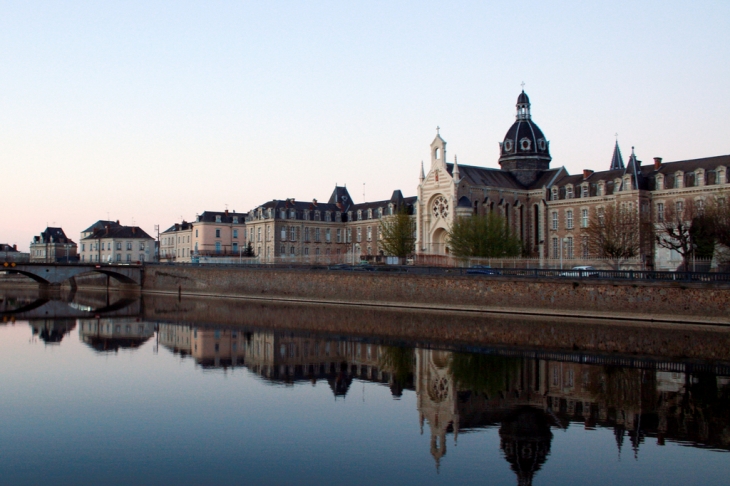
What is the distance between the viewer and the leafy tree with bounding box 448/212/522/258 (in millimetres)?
63375

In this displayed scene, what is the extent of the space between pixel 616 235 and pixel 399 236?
25.9m

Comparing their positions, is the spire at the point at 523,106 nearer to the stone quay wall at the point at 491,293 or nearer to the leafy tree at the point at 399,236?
the leafy tree at the point at 399,236

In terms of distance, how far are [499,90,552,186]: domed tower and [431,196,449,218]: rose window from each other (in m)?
11.0

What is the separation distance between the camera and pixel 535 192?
7800cm

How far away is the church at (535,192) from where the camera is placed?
65750 mm

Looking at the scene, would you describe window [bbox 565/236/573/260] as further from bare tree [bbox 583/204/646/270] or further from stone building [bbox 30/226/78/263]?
stone building [bbox 30/226/78/263]

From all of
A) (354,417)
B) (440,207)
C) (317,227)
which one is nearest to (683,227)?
(440,207)

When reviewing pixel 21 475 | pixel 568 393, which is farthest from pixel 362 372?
pixel 21 475

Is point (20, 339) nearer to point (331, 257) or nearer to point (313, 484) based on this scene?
point (313, 484)

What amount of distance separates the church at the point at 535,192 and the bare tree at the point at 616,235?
5.01 metres

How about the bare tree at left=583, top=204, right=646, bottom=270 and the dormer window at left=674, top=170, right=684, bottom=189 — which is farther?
the dormer window at left=674, top=170, right=684, bottom=189

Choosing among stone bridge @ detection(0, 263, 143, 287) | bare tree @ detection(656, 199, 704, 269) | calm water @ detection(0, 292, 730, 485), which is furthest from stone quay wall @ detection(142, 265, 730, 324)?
stone bridge @ detection(0, 263, 143, 287)

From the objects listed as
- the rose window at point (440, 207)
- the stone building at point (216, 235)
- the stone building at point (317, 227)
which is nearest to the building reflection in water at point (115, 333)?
the rose window at point (440, 207)

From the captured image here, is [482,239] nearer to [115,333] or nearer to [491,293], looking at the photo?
[491,293]
